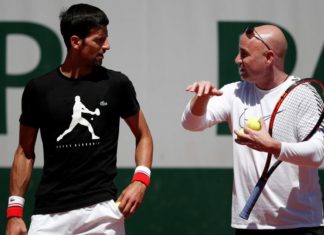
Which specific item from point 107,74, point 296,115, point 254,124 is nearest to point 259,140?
point 254,124

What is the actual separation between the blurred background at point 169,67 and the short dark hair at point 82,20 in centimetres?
168

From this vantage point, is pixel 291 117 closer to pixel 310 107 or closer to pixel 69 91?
pixel 310 107

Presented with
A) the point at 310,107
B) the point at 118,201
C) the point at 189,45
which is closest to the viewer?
the point at 118,201

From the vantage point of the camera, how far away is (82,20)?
3750 mm

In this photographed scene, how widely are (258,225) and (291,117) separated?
51 cm

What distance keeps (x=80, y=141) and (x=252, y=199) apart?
31.7 inches

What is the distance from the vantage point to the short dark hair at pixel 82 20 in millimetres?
3744

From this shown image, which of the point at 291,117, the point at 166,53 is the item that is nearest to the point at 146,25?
the point at 166,53

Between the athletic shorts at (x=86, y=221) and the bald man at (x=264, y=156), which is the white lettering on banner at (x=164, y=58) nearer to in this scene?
the bald man at (x=264, y=156)

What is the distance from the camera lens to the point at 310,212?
3.99m

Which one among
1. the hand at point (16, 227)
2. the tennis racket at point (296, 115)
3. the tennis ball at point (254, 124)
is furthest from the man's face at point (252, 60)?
the hand at point (16, 227)

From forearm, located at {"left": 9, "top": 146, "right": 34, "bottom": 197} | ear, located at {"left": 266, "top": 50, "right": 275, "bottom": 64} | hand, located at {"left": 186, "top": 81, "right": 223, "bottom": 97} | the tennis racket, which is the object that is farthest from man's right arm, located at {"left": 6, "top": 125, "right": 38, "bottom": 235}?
ear, located at {"left": 266, "top": 50, "right": 275, "bottom": 64}

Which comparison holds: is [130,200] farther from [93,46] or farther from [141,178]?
[93,46]

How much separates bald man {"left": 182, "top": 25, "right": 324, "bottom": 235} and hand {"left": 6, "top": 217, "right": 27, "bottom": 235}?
885mm
